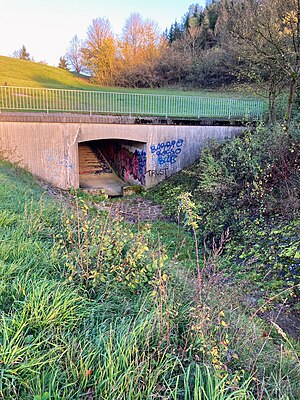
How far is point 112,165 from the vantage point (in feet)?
62.8

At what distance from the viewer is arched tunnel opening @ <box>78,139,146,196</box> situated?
14906 mm

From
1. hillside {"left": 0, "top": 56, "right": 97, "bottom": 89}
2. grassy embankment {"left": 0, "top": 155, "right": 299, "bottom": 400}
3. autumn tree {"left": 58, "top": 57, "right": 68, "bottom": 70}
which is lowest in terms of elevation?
grassy embankment {"left": 0, "top": 155, "right": 299, "bottom": 400}

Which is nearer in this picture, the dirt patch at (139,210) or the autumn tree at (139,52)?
the dirt patch at (139,210)

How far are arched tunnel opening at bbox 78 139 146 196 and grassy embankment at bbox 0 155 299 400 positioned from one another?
11259mm

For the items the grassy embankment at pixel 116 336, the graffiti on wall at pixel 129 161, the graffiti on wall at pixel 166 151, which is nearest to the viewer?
the grassy embankment at pixel 116 336

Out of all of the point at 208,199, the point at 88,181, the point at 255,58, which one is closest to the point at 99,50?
the point at 88,181

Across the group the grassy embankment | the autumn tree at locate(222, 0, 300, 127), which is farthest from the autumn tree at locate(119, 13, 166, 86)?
the grassy embankment

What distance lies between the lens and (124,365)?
6.60ft

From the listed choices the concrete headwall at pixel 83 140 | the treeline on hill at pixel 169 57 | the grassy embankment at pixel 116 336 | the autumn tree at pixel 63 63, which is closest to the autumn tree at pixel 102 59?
the treeline on hill at pixel 169 57

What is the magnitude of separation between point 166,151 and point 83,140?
3.78 meters

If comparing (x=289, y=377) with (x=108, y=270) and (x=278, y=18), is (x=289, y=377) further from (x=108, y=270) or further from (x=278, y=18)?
(x=278, y=18)

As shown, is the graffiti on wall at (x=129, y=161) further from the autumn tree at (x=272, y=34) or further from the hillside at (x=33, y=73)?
the hillside at (x=33, y=73)

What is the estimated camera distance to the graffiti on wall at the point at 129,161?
1461 centimetres

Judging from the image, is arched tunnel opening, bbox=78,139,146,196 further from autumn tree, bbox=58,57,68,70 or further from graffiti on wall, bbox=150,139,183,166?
autumn tree, bbox=58,57,68,70
